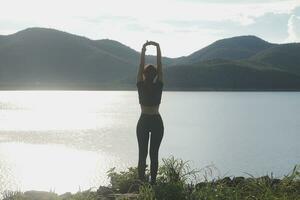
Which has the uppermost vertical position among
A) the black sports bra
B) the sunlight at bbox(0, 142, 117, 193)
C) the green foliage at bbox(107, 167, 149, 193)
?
the black sports bra

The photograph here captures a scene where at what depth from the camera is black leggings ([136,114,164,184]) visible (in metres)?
9.77

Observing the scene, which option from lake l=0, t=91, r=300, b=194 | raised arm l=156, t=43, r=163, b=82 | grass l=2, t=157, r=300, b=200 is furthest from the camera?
lake l=0, t=91, r=300, b=194

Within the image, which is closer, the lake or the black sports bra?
the black sports bra

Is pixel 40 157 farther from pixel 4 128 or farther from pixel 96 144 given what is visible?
pixel 4 128

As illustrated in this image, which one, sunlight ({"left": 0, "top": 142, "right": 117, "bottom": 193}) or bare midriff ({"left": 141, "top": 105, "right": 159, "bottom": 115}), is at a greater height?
bare midriff ({"left": 141, "top": 105, "right": 159, "bottom": 115})

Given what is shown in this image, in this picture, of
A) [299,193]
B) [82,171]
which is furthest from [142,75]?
[82,171]

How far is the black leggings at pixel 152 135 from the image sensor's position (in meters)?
9.77

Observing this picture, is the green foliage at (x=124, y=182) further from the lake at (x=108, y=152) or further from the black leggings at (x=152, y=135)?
the lake at (x=108, y=152)

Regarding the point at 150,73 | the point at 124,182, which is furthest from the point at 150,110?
the point at 124,182

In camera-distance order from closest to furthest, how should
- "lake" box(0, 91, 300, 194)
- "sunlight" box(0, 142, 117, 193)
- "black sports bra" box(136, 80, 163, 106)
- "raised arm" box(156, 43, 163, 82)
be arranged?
"black sports bra" box(136, 80, 163, 106), "raised arm" box(156, 43, 163, 82), "sunlight" box(0, 142, 117, 193), "lake" box(0, 91, 300, 194)

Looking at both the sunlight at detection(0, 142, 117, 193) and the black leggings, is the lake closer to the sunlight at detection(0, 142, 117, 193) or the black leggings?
the sunlight at detection(0, 142, 117, 193)

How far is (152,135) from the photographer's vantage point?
9875 millimetres

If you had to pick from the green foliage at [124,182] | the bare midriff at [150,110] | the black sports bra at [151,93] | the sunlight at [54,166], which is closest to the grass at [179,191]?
the green foliage at [124,182]

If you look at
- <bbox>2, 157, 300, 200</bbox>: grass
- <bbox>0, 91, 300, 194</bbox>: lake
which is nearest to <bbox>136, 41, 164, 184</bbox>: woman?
<bbox>2, 157, 300, 200</bbox>: grass
